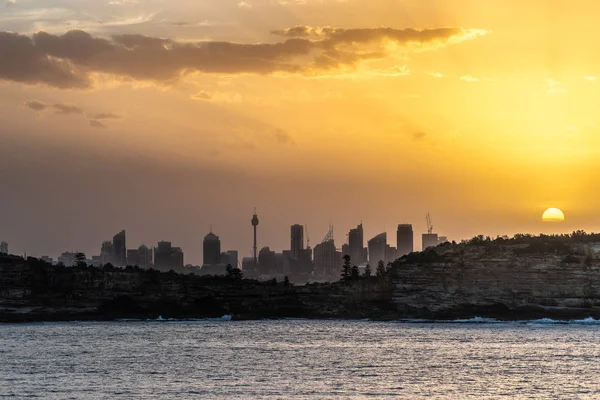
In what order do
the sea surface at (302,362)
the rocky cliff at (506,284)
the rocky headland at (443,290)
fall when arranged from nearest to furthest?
the sea surface at (302,362), the rocky cliff at (506,284), the rocky headland at (443,290)

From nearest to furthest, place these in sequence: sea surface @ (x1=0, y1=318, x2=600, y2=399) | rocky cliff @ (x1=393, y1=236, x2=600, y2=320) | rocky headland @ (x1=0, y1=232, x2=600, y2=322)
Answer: sea surface @ (x1=0, y1=318, x2=600, y2=399) < rocky cliff @ (x1=393, y1=236, x2=600, y2=320) < rocky headland @ (x1=0, y1=232, x2=600, y2=322)

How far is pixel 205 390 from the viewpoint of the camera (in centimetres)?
8400

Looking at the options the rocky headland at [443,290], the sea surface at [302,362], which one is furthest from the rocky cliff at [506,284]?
the sea surface at [302,362]

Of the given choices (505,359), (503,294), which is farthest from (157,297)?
(505,359)

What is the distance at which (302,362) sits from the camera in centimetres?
10644

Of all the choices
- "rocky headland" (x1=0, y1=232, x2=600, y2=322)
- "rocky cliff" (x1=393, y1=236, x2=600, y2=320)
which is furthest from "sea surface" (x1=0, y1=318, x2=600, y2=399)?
"rocky headland" (x1=0, y1=232, x2=600, y2=322)

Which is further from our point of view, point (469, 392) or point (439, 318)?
point (439, 318)

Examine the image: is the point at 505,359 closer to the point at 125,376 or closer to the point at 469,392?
the point at 469,392

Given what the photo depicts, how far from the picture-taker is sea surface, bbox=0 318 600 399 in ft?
274

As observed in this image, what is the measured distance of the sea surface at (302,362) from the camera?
83.6 m

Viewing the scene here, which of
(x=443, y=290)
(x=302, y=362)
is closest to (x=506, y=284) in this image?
(x=443, y=290)

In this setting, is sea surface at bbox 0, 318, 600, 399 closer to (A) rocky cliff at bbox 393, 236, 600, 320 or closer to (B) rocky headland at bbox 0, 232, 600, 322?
(A) rocky cliff at bbox 393, 236, 600, 320

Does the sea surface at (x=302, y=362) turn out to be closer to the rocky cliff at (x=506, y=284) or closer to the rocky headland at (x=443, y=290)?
the rocky cliff at (x=506, y=284)

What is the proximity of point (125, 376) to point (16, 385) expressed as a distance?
35.8 feet
